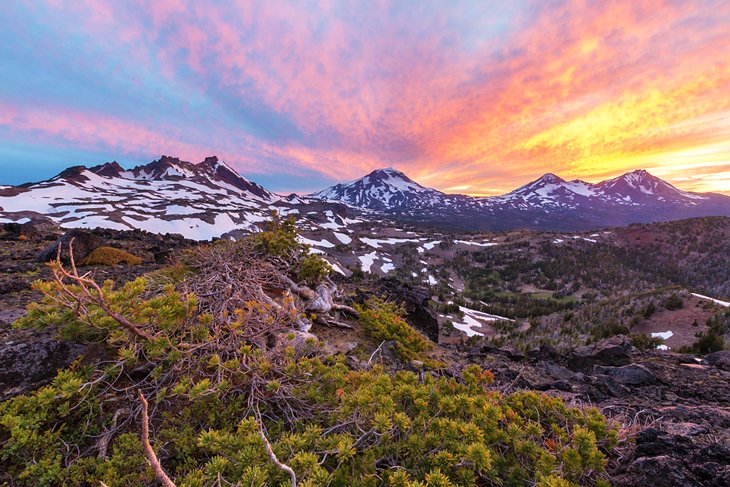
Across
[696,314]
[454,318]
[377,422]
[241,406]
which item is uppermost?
[377,422]

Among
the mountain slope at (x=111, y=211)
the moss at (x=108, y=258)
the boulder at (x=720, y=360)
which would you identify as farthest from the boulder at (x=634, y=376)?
the mountain slope at (x=111, y=211)

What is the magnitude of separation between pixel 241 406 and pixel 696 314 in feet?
67.5

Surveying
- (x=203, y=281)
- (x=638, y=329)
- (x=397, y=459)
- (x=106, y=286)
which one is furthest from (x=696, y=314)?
(x=106, y=286)

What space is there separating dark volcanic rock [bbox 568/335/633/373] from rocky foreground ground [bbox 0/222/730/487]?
0.06 feet

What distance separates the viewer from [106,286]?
320 cm

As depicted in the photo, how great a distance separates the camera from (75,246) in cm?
802

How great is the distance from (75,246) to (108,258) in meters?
0.82

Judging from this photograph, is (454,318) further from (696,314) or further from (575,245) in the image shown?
(575,245)

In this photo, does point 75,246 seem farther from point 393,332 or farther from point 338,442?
point 338,442

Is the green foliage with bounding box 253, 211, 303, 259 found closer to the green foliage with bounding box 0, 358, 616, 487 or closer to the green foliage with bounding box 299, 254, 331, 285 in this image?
the green foliage with bounding box 299, 254, 331, 285

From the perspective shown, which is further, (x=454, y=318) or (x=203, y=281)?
(x=454, y=318)

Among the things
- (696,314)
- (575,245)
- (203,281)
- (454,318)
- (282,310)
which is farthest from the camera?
(575,245)

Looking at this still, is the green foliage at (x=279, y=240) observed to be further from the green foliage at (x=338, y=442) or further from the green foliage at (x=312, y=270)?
the green foliage at (x=338, y=442)

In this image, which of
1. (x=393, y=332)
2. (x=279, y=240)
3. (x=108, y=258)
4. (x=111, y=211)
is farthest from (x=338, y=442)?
(x=111, y=211)
